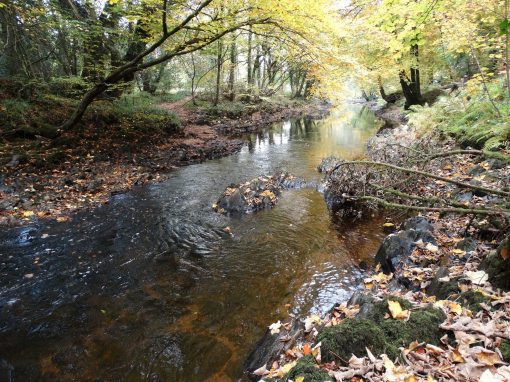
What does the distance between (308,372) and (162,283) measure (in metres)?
3.34

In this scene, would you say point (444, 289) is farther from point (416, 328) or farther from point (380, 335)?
point (380, 335)

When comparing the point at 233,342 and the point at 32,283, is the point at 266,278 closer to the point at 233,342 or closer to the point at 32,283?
the point at 233,342

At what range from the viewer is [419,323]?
2.55 m

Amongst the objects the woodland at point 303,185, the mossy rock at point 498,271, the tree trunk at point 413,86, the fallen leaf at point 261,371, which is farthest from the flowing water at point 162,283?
the tree trunk at point 413,86

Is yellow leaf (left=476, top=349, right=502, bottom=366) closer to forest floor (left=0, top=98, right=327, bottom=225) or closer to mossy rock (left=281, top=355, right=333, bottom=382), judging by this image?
mossy rock (left=281, top=355, right=333, bottom=382)

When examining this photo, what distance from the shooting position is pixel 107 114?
502 inches

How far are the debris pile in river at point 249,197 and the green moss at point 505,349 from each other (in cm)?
608

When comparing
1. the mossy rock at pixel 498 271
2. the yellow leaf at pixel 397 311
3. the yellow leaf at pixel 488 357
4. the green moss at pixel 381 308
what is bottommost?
the green moss at pixel 381 308

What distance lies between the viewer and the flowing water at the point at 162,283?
3.63m

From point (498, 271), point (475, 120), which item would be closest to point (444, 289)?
point (498, 271)

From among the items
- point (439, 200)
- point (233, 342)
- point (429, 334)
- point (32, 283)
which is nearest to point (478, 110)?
point (439, 200)

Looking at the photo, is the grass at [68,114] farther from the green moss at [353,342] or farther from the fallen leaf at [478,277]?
the fallen leaf at [478,277]

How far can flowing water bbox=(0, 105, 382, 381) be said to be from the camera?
11.9ft

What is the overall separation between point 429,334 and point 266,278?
2947 mm
